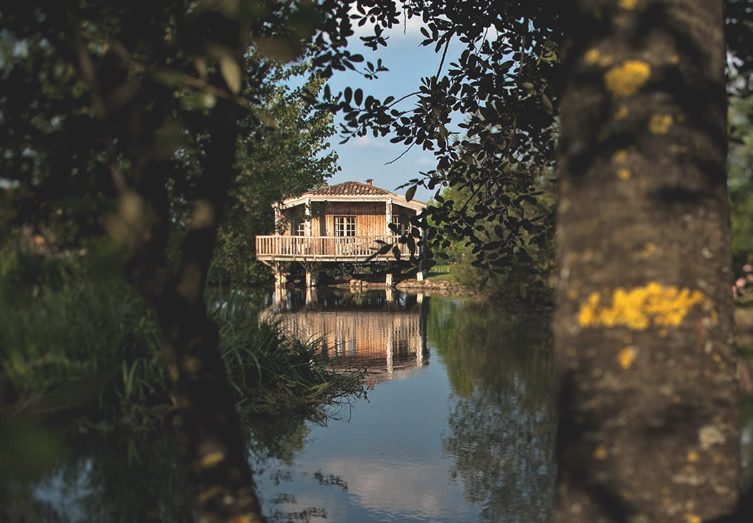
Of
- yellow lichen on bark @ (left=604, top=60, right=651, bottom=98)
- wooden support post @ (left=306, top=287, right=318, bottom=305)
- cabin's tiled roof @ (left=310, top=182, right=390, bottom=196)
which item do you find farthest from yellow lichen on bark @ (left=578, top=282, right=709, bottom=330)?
cabin's tiled roof @ (left=310, top=182, right=390, bottom=196)

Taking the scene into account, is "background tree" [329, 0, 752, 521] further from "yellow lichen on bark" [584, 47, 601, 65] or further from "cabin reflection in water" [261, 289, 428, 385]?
"cabin reflection in water" [261, 289, 428, 385]

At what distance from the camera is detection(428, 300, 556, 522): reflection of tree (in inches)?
190

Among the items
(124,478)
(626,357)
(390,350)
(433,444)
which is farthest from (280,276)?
(626,357)

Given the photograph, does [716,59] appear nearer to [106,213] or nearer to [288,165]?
[106,213]

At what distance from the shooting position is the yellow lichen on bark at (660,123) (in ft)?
4.70

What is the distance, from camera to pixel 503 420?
704cm

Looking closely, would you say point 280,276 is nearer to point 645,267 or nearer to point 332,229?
point 332,229

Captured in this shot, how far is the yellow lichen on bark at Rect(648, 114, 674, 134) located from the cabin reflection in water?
741 centimetres

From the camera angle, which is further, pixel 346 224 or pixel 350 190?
pixel 346 224

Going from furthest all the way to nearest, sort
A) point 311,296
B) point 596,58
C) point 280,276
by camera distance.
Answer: point 280,276
point 311,296
point 596,58

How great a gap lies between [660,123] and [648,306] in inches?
14.3

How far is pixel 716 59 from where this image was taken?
1.53 meters

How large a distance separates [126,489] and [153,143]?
148 inches

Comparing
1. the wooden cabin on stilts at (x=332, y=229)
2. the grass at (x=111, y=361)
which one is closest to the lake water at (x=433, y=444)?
the grass at (x=111, y=361)
